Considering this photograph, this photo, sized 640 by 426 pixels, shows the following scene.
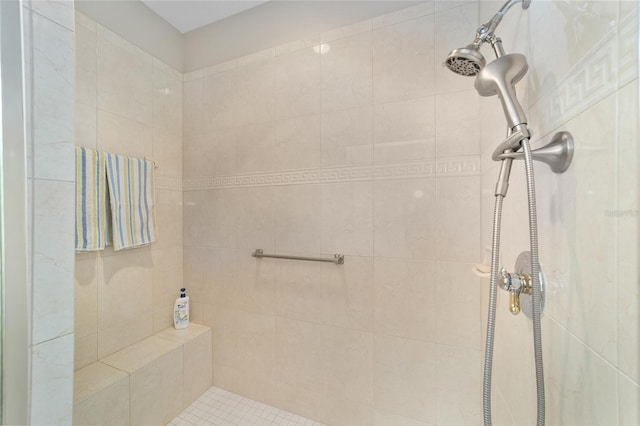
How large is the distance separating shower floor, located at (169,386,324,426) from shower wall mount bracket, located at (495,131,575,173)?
5.04ft

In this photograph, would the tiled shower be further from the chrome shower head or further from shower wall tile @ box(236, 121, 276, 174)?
the chrome shower head

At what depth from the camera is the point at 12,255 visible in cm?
50

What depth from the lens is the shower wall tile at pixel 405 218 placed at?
1.14m

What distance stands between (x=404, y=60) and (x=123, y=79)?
152cm

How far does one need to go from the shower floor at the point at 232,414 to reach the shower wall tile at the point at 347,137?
139 centimetres

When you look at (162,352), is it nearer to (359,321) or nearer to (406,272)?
(359,321)

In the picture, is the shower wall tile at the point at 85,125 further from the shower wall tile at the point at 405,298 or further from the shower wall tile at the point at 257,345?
the shower wall tile at the point at 405,298

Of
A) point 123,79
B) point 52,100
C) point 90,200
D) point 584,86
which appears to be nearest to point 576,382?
point 584,86

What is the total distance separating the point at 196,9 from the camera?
1.53m

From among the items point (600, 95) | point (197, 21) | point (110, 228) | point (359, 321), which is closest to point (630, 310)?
point (600, 95)

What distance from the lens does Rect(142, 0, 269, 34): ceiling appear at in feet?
4.87

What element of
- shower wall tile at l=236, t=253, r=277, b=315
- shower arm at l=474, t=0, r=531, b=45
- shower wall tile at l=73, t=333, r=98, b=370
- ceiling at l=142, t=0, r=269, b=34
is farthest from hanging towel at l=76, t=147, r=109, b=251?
shower arm at l=474, t=0, r=531, b=45

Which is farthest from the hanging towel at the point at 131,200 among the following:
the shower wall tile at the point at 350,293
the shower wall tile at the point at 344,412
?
the shower wall tile at the point at 344,412

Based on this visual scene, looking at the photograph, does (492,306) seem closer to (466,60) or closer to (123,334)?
(466,60)
